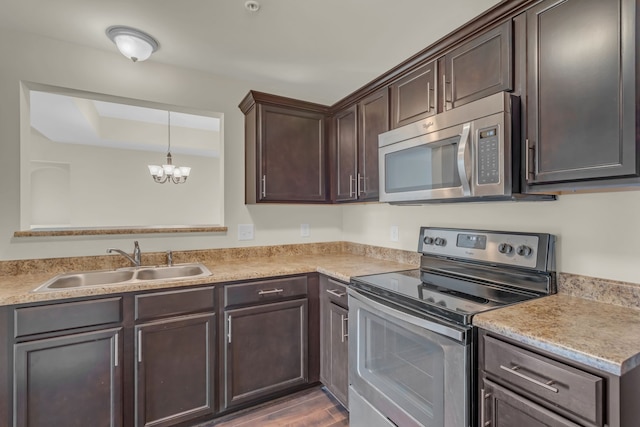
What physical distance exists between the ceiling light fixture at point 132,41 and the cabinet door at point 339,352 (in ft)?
6.45

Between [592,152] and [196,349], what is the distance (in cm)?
205

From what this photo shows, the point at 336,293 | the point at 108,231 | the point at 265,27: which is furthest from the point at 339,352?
the point at 265,27

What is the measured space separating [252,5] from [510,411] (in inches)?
81.0

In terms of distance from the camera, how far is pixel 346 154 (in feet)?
7.78

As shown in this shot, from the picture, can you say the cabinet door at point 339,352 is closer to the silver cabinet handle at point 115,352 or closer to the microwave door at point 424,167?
the microwave door at point 424,167

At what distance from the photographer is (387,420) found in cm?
148

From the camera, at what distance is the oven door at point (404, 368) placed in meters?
1.15

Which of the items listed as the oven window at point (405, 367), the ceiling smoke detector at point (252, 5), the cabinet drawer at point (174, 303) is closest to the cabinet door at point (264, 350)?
the cabinet drawer at point (174, 303)

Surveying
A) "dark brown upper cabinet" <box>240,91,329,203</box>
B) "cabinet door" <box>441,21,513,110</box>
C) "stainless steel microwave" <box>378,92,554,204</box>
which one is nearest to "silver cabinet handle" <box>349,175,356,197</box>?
"dark brown upper cabinet" <box>240,91,329,203</box>

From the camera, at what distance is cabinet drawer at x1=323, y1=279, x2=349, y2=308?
1.90m

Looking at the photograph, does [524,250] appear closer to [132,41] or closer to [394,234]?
[394,234]

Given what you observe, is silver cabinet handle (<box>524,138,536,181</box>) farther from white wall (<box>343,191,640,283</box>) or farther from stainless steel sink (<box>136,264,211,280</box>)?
stainless steel sink (<box>136,264,211,280</box>)

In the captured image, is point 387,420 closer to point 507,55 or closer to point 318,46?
point 507,55

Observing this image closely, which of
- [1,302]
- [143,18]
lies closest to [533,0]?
[143,18]
